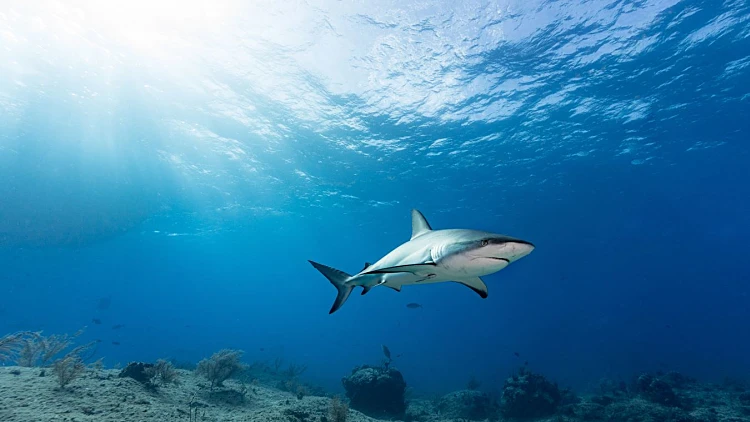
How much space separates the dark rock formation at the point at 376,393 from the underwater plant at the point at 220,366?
15.0 feet

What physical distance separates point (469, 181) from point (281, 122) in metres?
16.0

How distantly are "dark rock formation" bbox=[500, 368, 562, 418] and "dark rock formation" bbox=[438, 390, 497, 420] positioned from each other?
1.10 meters

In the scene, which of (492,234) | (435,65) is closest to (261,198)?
(435,65)

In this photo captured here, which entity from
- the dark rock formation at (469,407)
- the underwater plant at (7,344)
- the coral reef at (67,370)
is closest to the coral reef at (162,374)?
the coral reef at (67,370)

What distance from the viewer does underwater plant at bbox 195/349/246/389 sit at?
32.7 feet

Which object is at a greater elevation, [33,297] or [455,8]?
[455,8]

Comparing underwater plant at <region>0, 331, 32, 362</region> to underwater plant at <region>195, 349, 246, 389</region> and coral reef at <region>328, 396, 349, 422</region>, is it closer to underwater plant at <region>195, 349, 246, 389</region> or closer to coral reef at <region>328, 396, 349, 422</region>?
underwater plant at <region>195, 349, 246, 389</region>

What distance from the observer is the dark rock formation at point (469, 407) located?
1405 centimetres

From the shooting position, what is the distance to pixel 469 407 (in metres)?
14.5

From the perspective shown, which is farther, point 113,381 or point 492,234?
point 113,381

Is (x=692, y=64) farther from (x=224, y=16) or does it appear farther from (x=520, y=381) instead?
(x=224, y=16)

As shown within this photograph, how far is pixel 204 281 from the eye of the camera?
328 ft

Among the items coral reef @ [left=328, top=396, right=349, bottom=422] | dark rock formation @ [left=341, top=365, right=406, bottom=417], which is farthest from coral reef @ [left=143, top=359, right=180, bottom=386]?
dark rock formation @ [left=341, top=365, right=406, bottom=417]

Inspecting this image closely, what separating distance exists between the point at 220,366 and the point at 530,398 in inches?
469
